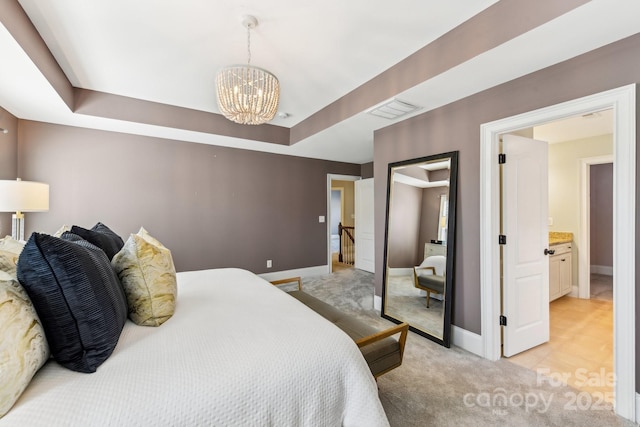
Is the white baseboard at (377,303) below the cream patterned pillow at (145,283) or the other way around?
below

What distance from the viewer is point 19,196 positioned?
221 cm

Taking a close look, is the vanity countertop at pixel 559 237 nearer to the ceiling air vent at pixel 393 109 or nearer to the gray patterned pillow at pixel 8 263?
the ceiling air vent at pixel 393 109

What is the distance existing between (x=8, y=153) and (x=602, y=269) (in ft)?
29.8

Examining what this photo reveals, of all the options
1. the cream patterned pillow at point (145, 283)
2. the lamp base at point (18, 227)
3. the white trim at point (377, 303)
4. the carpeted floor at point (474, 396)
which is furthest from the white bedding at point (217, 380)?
the lamp base at point (18, 227)

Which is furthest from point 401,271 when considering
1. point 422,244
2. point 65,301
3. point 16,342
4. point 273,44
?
point 16,342

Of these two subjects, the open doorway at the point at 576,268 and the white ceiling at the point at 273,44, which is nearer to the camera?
the white ceiling at the point at 273,44

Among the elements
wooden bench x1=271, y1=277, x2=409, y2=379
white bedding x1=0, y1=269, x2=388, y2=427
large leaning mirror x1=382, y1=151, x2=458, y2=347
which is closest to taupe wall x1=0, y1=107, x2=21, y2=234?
white bedding x1=0, y1=269, x2=388, y2=427

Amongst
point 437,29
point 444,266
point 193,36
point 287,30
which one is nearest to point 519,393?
point 444,266

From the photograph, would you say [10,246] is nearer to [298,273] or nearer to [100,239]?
Answer: [100,239]

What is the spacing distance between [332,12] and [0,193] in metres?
2.90

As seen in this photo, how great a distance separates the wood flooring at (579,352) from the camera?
202 cm

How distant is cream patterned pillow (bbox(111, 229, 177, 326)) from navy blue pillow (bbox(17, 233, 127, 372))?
309 millimetres

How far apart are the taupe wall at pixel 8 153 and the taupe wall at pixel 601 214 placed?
8798mm

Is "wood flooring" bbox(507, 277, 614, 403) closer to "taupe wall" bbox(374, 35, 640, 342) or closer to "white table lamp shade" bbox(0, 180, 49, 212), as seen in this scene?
"taupe wall" bbox(374, 35, 640, 342)
